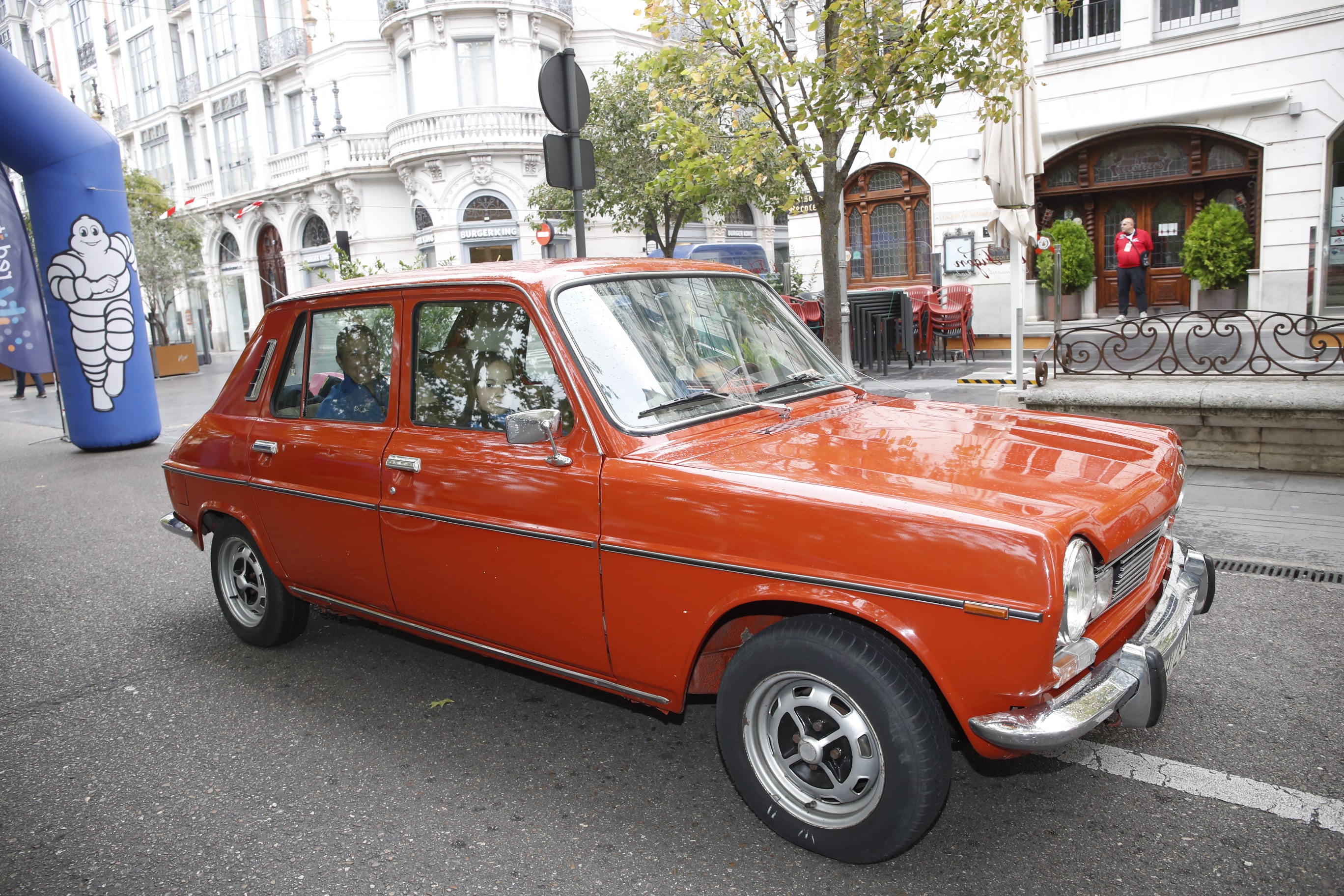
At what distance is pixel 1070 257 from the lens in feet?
56.2

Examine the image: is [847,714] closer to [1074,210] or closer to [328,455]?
[328,455]

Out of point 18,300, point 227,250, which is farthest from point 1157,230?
point 227,250

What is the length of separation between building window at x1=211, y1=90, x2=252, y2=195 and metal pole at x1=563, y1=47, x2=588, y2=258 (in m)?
34.1

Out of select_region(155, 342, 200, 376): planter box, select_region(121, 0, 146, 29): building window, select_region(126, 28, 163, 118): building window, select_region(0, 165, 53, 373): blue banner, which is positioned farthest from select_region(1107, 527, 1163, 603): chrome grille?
select_region(121, 0, 146, 29): building window

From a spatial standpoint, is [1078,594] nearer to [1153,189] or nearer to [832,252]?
[832,252]

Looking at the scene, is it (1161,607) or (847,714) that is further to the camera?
(1161,607)

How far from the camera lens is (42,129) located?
412 inches

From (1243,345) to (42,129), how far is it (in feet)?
48.0

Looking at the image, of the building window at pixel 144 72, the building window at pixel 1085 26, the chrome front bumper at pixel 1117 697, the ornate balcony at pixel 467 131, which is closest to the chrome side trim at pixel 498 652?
the chrome front bumper at pixel 1117 697

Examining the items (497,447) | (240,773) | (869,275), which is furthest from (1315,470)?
(869,275)

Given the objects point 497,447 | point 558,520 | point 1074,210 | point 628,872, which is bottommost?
point 628,872

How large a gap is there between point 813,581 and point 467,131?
29.4 m

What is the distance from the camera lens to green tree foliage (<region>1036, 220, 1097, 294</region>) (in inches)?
673

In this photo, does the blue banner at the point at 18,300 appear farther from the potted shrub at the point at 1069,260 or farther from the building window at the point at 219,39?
the building window at the point at 219,39
